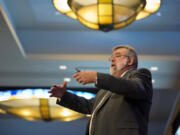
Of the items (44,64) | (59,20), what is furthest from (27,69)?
(59,20)

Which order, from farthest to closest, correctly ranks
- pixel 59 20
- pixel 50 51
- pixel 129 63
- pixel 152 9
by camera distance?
pixel 50 51, pixel 59 20, pixel 152 9, pixel 129 63

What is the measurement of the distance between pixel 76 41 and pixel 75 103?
17.8 ft

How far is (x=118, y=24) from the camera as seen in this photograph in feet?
15.2

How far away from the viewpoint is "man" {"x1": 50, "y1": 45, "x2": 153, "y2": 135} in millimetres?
1832

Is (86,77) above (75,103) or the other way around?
above

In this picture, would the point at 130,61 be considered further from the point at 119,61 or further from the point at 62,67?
the point at 62,67

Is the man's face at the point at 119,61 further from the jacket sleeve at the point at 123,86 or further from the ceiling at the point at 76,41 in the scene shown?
the ceiling at the point at 76,41

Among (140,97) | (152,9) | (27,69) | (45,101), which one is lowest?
(45,101)

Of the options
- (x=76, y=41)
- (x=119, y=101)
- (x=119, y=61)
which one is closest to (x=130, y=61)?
(x=119, y=61)

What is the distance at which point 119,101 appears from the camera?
6.38 ft

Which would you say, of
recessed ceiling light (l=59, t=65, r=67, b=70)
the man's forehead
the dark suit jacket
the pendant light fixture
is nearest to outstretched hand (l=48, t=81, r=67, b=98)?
the dark suit jacket

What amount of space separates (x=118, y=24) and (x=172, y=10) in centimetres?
236

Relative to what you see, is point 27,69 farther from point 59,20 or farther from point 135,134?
point 135,134

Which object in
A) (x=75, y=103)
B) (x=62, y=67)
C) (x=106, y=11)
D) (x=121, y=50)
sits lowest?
(x=62, y=67)
